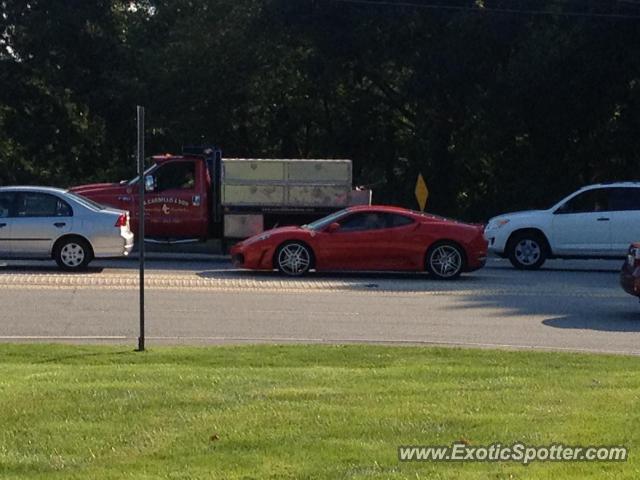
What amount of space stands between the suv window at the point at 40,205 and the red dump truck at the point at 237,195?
12.0ft

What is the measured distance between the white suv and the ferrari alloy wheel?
10.1ft

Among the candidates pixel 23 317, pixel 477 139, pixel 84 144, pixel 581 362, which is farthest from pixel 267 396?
pixel 84 144

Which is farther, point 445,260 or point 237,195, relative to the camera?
point 237,195

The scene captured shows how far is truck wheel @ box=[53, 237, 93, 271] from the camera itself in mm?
22109

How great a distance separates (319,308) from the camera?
16.9 metres

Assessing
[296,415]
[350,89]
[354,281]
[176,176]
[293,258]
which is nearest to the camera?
[296,415]

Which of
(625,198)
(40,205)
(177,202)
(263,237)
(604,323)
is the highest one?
(625,198)

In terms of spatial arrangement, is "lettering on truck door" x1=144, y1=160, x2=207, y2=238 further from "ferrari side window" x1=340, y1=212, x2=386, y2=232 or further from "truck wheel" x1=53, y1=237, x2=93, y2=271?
"ferrari side window" x1=340, y1=212, x2=386, y2=232

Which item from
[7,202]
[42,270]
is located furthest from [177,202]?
[7,202]

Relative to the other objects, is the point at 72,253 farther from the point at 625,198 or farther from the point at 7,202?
the point at 625,198

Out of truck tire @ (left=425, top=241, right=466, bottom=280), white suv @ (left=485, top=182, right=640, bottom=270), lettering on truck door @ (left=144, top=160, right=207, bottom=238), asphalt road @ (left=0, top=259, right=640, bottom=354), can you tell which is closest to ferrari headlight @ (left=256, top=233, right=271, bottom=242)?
asphalt road @ (left=0, top=259, right=640, bottom=354)

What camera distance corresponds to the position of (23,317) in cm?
1545

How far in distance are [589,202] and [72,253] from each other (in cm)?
991

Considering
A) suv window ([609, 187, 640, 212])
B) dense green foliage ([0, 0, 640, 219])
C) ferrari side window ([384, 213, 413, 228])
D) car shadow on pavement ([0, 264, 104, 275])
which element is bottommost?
car shadow on pavement ([0, 264, 104, 275])
